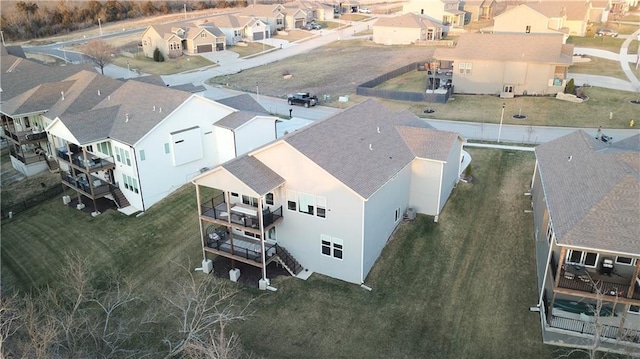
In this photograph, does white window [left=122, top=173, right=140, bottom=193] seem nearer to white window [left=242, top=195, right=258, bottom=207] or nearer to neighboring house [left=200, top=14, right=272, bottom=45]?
white window [left=242, top=195, right=258, bottom=207]

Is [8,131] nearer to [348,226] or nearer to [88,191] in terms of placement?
[88,191]

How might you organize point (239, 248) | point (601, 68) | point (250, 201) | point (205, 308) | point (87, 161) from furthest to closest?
point (601, 68), point (87, 161), point (250, 201), point (239, 248), point (205, 308)

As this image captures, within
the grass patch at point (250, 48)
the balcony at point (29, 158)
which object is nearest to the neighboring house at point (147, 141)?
the balcony at point (29, 158)

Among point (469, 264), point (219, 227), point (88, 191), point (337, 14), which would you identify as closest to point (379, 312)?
point (469, 264)

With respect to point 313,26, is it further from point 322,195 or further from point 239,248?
point 322,195

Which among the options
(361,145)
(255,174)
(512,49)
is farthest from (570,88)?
(255,174)
